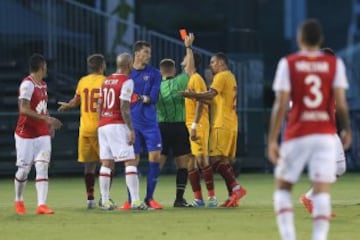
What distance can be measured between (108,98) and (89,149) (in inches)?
55.9

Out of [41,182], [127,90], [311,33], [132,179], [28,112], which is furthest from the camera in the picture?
[132,179]

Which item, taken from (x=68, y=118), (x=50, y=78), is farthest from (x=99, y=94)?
(x=50, y=78)

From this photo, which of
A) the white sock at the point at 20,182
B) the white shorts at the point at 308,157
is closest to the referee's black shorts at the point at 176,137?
the white sock at the point at 20,182

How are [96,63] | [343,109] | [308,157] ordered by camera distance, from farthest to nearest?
1. [96,63]
2. [343,109]
3. [308,157]

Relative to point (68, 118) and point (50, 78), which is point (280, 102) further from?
point (50, 78)

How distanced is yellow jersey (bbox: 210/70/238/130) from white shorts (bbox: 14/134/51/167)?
2.50 meters

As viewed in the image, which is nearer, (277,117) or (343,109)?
(277,117)

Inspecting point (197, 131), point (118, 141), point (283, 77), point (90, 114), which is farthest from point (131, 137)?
point (283, 77)

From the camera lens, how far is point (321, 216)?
9922 mm

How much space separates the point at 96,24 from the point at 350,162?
655cm

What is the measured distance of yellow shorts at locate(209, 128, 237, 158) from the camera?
51.9 feet

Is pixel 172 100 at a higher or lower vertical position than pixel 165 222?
higher

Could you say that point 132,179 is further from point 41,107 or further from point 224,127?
point 224,127

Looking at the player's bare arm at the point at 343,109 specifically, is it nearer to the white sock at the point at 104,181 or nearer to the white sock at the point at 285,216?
the white sock at the point at 285,216
